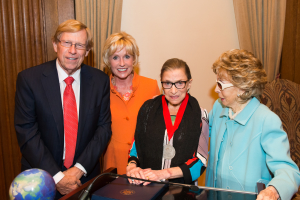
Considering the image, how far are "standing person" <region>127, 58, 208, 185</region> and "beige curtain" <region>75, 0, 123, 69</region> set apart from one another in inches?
52.7

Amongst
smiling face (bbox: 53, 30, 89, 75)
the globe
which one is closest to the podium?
the globe

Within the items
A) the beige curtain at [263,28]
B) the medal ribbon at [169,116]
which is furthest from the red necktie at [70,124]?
the beige curtain at [263,28]

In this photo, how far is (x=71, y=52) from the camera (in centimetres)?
202

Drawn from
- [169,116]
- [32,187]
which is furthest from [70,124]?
[32,187]

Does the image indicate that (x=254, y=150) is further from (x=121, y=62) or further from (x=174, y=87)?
(x=121, y=62)

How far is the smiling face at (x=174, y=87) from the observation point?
188cm

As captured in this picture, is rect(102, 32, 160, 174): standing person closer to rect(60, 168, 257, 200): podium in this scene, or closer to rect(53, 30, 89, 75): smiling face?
rect(53, 30, 89, 75): smiling face

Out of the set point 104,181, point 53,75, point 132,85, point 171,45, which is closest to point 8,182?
point 53,75

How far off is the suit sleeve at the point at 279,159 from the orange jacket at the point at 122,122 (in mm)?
1191

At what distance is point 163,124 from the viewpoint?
190cm

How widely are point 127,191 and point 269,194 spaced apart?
73 centimetres

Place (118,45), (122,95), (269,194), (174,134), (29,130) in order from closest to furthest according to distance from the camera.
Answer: (269,194)
(174,134)
(29,130)
(118,45)
(122,95)

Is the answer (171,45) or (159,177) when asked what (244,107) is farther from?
(171,45)

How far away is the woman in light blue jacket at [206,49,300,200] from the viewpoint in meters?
1.53
